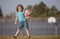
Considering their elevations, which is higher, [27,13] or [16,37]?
[27,13]

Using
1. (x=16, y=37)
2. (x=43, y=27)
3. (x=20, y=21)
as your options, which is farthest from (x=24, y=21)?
(x=43, y=27)

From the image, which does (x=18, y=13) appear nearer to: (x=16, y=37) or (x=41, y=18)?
(x=16, y=37)

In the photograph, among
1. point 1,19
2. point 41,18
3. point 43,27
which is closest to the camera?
point 1,19

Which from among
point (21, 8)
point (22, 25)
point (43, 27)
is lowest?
point (43, 27)

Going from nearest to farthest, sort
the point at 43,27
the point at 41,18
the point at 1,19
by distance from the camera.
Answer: the point at 1,19 < the point at 41,18 < the point at 43,27

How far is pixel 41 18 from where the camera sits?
1427 centimetres

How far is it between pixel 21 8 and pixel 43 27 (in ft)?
35.7

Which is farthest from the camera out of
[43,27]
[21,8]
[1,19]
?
[43,27]

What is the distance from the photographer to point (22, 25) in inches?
230

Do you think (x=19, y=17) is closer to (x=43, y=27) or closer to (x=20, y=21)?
(x=20, y=21)

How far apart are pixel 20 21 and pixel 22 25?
0.13m

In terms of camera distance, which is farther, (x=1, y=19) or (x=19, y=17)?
(x=1, y=19)

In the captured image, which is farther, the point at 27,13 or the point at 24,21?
the point at 27,13

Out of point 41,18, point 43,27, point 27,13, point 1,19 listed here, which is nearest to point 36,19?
point 41,18
